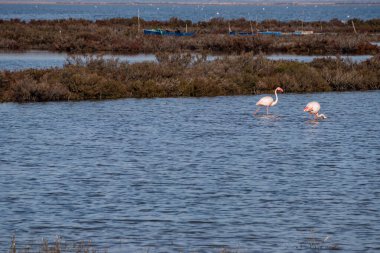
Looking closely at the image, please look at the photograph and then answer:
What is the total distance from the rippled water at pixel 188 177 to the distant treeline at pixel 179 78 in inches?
41.0

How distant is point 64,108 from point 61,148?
7.47 m

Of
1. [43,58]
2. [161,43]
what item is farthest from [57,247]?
[161,43]

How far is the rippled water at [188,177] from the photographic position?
13742mm


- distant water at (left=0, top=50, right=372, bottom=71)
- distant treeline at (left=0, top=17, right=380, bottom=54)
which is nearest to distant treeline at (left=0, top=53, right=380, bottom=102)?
distant water at (left=0, top=50, right=372, bottom=71)

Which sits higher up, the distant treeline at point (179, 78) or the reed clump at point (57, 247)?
the reed clump at point (57, 247)

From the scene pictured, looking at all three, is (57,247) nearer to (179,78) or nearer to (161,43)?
(179,78)

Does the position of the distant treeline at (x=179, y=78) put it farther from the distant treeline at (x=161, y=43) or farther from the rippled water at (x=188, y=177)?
the distant treeline at (x=161, y=43)

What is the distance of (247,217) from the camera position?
14.8 m

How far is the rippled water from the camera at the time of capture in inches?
541

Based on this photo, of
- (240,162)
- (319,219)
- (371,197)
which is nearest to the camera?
(319,219)

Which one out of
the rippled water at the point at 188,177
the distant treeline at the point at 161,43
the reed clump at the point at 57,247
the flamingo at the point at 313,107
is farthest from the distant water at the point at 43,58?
the reed clump at the point at 57,247

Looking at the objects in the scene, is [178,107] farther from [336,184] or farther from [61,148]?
[336,184]

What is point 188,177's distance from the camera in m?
18.5

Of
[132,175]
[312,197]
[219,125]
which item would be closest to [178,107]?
[219,125]
